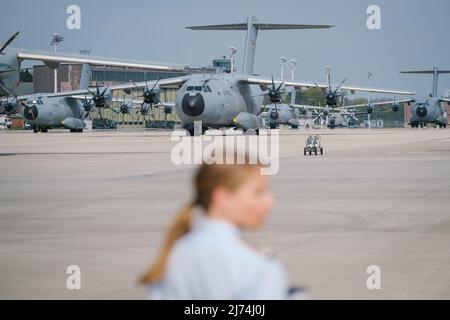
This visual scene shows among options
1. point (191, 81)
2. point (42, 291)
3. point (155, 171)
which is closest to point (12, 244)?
point (42, 291)

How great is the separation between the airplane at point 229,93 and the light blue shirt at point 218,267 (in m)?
69.0

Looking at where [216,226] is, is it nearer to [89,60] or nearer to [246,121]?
[89,60]

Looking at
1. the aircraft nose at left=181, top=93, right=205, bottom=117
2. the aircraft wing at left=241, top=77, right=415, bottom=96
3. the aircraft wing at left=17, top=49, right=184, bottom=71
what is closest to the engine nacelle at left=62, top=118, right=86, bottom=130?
the aircraft wing at left=241, top=77, right=415, bottom=96

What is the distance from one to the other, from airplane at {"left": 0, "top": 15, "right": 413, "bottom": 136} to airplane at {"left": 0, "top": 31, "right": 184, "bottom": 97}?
81.6ft

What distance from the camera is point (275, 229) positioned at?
640 inches

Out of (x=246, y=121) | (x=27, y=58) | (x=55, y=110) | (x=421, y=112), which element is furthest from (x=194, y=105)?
(x=421, y=112)

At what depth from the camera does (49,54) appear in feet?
151

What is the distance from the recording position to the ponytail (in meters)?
4.21

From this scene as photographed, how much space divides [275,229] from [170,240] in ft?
39.7

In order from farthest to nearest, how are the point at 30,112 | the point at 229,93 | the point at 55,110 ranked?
the point at 55,110, the point at 30,112, the point at 229,93

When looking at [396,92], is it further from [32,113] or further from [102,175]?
[102,175]

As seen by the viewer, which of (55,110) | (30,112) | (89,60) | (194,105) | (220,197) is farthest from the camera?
(55,110)

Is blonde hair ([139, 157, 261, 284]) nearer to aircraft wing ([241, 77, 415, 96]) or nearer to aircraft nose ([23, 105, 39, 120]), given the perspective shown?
aircraft wing ([241, 77, 415, 96])

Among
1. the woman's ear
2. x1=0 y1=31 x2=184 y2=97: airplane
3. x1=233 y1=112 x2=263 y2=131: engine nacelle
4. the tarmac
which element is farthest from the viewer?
→ x1=233 y1=112 x2=263 y2=131: engine nacelle
